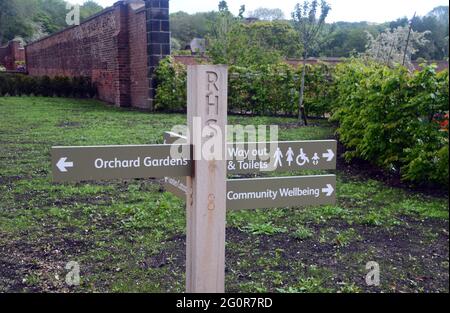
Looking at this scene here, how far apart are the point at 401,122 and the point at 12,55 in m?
25.9

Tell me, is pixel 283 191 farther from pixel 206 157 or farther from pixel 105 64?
pixel 105 64

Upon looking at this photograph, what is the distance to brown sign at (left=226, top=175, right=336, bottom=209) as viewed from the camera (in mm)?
2594

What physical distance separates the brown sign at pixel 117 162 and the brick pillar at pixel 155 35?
11.8 m

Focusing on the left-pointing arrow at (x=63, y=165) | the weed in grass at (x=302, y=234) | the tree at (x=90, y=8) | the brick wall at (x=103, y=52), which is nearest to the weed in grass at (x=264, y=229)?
the weed in grass at (x=302, y=234)

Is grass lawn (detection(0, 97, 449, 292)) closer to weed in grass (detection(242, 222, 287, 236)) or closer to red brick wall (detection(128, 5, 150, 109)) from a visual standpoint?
weed in grass (detection(242, 222, 287, 236))

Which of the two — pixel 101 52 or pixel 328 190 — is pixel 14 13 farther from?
pixel 328 190

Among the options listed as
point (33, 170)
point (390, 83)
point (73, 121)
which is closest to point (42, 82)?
point (73, 121)

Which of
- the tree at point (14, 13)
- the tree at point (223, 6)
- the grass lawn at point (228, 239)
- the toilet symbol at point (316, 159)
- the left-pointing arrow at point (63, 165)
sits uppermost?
the tree at point (223, 6)

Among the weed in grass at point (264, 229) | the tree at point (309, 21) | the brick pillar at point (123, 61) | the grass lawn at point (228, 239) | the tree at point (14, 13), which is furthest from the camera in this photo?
the brick pillar at point (123, 61)

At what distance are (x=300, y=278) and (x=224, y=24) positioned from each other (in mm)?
13624

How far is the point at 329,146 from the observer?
272cm

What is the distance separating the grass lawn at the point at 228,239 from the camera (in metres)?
3.51

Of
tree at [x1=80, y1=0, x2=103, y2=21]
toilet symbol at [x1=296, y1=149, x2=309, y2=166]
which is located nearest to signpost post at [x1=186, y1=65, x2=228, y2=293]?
toilet symbol at [x1=296, y1=149, x2=309, y2=166]

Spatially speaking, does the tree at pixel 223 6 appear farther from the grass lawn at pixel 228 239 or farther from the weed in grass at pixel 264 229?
the weed in grass at pixel 264 229
